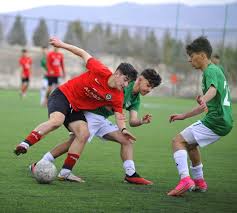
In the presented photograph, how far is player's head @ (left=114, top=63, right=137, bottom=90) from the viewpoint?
8578 millimetres

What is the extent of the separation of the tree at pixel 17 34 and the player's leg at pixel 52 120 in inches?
1430

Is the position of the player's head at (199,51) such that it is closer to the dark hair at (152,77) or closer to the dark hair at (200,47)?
the dark hair at (200,47)

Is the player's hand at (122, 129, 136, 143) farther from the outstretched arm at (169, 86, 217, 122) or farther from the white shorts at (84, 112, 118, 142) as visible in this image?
the outstretched arm at (169, 86, 217, 122)

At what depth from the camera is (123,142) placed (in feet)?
29.9

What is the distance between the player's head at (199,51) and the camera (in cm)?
823

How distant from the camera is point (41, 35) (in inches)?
1873

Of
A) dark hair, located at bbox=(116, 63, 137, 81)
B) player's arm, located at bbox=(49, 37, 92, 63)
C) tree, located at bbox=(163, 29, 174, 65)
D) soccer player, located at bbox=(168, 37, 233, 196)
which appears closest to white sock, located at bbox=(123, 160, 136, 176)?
soccer player, located at bbox=(168, 37, 233, 196)

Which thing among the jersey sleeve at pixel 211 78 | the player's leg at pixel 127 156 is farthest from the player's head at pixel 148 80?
the jersey sleeve at pixel 211 78

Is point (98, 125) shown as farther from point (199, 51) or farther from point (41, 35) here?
point (41, 35)

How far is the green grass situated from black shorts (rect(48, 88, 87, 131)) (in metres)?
0.80

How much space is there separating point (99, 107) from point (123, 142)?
54 centimetres

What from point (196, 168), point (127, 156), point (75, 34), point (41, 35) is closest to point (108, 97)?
point (127, 156)

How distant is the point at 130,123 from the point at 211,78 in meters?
1.59

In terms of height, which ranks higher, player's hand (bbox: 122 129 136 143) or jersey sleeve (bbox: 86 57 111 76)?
jersey sleeve (bbox: 86 57 111 76)
